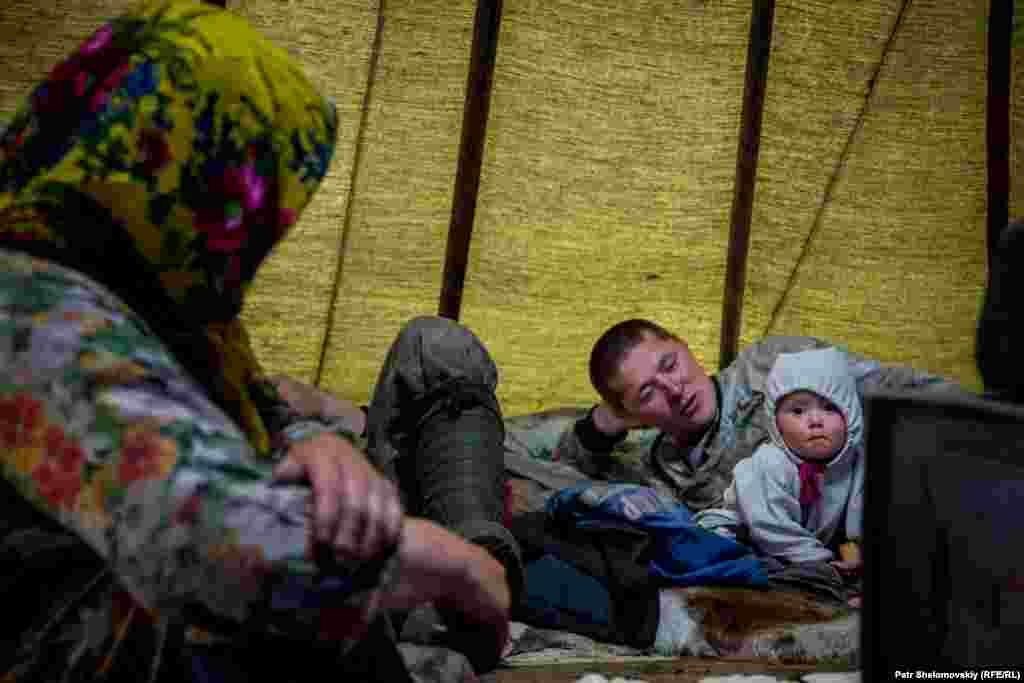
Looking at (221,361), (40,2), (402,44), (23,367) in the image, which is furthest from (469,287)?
(23,367)

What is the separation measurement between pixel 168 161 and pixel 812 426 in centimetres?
177

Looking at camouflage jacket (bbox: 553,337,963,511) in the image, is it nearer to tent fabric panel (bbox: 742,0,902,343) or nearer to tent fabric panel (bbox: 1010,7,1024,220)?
tent fabric panel (bbox: 742,0,902,343)

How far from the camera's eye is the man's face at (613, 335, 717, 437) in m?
2.57

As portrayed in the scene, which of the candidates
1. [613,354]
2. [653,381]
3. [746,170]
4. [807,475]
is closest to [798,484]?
[807,475]

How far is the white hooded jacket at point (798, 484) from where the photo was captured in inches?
87.5

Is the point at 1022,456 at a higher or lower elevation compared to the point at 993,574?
higher

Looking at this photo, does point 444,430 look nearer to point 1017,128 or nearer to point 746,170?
point 746,170

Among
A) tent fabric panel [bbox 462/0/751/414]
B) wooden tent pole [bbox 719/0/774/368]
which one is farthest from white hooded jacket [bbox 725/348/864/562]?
tent fabric panel [bbox 462/0/751/414]

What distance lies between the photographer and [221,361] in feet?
3.21

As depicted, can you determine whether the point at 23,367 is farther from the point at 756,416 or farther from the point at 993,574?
the point at 756,416

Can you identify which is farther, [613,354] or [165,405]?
[613,354]

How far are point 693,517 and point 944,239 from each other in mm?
1774

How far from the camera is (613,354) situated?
2.64 metres

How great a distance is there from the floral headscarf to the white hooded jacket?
1.57 m
